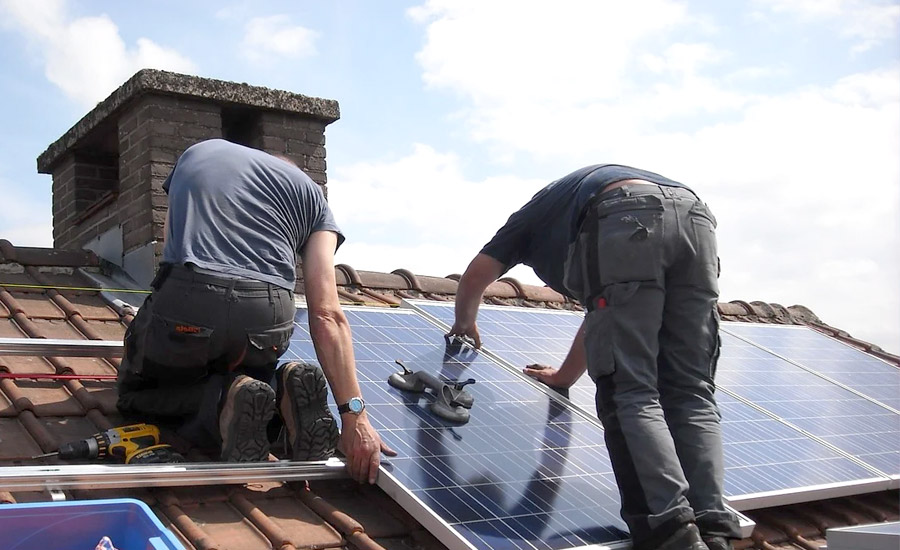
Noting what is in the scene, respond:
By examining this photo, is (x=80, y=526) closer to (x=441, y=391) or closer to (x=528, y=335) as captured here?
(x=441, y=391)

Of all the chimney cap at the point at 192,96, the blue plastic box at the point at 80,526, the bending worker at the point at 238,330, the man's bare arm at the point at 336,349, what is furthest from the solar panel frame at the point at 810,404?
the chimney cap at the point at 192,96

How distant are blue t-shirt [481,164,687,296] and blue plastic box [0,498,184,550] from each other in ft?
6.92

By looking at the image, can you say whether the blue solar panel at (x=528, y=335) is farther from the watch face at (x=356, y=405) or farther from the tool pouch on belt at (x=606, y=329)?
the watch face at (x=356, y=405)

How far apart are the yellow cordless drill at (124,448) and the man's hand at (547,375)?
6.65 ft

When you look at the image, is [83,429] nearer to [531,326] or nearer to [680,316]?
[680,316]

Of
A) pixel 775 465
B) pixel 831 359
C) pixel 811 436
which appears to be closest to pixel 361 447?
pixel 775 465

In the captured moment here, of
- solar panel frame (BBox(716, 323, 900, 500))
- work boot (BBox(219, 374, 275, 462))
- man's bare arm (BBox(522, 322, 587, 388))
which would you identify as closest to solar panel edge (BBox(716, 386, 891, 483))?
solar panel frame (BBox(716, 323, 900, 500))

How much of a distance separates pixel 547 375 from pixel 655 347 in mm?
1326

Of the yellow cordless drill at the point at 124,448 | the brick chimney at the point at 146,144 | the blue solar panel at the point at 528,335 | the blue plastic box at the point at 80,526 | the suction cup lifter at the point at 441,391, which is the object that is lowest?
the blue plastic box at the point at 80,526

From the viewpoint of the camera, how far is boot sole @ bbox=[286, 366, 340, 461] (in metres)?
3.48

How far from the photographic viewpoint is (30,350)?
4004 mm

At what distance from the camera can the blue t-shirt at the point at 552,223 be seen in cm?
389

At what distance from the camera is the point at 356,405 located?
11.9ft

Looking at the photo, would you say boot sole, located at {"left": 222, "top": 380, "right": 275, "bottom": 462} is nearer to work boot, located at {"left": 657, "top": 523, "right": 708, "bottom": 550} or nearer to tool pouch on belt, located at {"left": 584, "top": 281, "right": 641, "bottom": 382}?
tool pouch on belt, located at {"left": 584, "top": 281, "right": 641, "bottom": 382}
